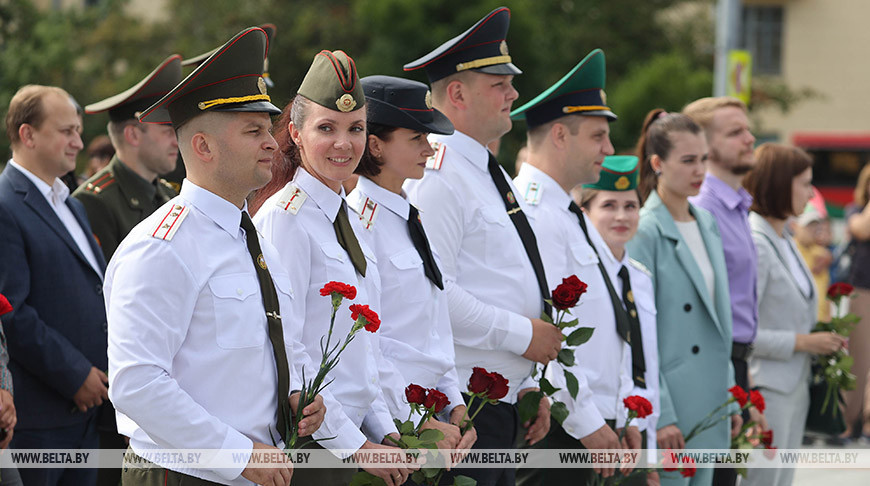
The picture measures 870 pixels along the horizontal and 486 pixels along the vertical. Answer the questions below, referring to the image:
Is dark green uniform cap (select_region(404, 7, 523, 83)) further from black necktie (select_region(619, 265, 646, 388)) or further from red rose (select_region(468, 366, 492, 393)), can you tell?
red rose (select_region(468, 366, 492, 393))

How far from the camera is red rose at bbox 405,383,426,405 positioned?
3.54m

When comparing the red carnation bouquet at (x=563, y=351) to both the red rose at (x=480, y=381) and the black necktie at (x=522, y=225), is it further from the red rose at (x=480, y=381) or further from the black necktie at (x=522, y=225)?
the red rose at (x=480, y=381)

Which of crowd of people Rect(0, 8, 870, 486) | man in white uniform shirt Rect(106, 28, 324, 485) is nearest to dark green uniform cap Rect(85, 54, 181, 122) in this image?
crowd of people Rect(0, 8, 870, 486)

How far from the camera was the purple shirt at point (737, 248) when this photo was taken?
20.1 feet

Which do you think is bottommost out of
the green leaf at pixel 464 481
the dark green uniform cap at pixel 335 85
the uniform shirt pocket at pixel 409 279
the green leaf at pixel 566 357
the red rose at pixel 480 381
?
the green leaf at pixel 464 481

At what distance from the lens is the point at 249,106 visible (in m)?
3.25

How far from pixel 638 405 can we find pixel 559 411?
1.33 ft

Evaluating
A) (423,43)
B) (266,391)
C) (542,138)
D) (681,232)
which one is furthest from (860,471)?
(423,43)

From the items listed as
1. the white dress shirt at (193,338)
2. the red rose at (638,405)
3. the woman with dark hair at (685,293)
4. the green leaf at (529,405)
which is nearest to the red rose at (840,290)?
the woman with dark hair at (685,293)

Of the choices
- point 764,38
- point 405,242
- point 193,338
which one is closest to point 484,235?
point 405,242

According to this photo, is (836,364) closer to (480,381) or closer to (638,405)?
(638,405)

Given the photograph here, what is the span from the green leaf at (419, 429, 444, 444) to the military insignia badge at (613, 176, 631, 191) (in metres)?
2.43

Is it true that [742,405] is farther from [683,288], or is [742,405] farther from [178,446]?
[178,446]

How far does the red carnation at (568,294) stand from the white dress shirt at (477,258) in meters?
0.17
